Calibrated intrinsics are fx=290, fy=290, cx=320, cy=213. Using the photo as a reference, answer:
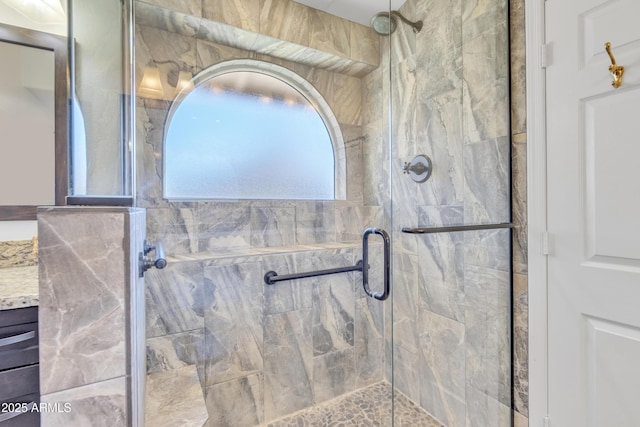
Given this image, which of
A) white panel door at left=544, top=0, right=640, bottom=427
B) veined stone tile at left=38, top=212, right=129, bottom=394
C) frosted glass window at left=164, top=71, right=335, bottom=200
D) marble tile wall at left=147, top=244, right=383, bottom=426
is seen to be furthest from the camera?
frosted glass window at left=164, top=71, right=335, bottom=200

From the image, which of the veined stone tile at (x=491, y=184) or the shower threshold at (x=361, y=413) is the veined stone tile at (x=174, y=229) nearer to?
the shower threshold at (x=361, y=413)

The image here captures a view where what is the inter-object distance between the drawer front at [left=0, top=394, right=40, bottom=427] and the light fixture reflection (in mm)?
1647

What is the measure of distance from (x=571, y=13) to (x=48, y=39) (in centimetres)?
237

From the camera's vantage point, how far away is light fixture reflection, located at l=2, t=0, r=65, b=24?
1.38 m

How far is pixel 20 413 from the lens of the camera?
32.6 inches

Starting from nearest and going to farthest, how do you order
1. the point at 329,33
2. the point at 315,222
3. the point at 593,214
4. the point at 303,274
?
the point at 593,214 → the point at 303,274 → the point at 329,33 → the point at 315,222

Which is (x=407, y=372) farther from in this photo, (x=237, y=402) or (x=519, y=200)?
(x=519, y=200)

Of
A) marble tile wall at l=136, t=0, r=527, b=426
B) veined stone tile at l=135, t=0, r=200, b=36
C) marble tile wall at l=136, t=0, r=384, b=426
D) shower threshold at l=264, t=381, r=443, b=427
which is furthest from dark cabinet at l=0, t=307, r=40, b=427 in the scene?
veined stone tile at l=135, t=0, r=200, b=36

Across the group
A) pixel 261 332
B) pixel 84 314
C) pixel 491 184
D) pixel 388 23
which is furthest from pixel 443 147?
pixel 84 314

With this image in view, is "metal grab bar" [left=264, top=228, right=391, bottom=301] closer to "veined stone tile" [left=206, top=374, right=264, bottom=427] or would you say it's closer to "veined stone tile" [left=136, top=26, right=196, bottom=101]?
"veined stone tile" [left=206, top=374, right=264, bottom=427]

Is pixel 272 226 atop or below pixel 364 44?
below

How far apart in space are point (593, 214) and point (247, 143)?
1.90 m

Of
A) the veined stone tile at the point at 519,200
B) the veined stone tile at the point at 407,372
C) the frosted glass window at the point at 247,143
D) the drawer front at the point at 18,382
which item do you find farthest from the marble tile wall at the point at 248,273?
the veined stone tile at the point at 519,200

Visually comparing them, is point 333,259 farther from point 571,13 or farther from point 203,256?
point 571,13
